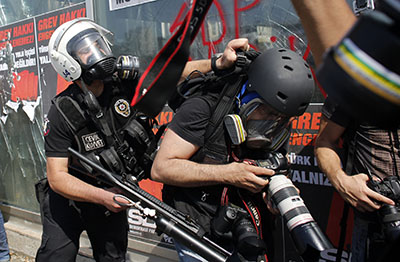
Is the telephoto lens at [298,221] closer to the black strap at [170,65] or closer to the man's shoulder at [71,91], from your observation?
the black strap at [170,65]

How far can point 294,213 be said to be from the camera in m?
1.49

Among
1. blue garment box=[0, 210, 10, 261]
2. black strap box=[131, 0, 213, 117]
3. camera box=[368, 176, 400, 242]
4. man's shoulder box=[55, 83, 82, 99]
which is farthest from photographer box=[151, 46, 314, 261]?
blue garment box=[0, 210, 10, 261]

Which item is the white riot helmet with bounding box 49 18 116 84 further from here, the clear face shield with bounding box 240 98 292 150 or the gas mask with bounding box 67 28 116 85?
→ the clear face shield with bounding box 240 98 292 150

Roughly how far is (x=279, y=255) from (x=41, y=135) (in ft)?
11.2

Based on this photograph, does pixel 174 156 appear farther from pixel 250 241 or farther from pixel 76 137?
pixel 76 137

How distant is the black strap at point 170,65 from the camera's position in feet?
3.33

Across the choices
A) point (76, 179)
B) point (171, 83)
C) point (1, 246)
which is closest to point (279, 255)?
point (76, 179)

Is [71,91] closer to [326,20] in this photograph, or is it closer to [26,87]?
[326,20]

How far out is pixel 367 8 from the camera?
185 centimetres

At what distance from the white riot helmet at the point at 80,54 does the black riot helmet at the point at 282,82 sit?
1.09 metres

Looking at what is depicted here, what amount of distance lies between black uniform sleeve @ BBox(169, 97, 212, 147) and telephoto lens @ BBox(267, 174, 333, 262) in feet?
1.33

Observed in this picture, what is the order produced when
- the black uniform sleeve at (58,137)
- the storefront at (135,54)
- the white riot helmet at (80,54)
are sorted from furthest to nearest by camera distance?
the storefront at (135,54)
the white riot helmet at (80,54)
the black uniform sleeve at (58,137)

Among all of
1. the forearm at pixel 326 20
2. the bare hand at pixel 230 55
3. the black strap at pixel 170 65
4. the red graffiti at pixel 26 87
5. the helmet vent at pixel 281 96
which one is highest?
the forearm at pixel 326 20

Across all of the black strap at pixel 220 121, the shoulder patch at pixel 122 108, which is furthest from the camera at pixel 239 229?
the shoulder patch at pixel 122 108
